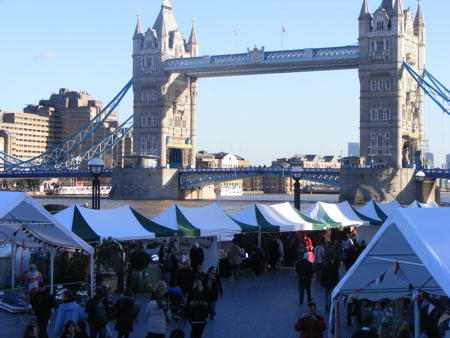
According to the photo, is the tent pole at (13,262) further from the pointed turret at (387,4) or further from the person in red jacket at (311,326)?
the pointed turret at (387,4)

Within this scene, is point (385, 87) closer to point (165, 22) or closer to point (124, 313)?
point (165, 22)

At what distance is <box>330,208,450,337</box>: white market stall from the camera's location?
9.34 m

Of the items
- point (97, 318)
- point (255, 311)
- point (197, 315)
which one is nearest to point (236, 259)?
point (255, 311)

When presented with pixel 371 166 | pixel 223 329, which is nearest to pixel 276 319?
pixel 223 329

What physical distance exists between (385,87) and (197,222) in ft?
195

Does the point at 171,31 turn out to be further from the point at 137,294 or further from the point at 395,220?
the point at 395,220

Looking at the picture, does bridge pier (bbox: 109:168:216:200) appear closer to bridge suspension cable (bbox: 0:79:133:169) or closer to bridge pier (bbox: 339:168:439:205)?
bridge suspension cable (bbox: 0:79:133:169)

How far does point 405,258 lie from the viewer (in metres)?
11.2

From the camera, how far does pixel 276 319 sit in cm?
1510

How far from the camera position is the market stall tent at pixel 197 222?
66.8 ft

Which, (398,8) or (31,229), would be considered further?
(398,8)

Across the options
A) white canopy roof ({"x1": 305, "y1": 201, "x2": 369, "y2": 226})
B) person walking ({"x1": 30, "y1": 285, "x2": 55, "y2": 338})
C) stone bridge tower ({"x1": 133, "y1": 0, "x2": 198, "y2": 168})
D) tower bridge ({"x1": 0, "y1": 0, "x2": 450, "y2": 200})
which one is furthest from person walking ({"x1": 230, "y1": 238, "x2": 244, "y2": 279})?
stone bridge tower ({"x1": 133, "y1": 0, "x2": 198, "y2": 168})

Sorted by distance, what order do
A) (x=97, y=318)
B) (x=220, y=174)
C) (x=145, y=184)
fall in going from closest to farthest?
(x=97, y=318) → (x=220, y=174) → (x=145, y=184)

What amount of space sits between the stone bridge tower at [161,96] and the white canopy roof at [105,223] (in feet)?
231
